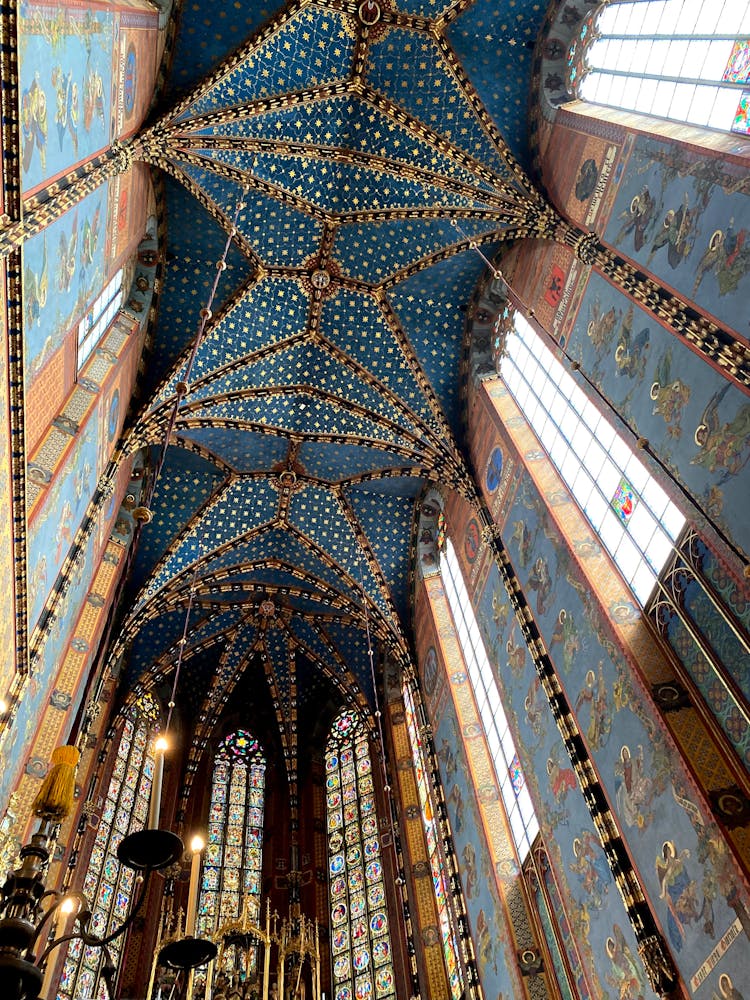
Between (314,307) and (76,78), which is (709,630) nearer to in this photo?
(76,78)

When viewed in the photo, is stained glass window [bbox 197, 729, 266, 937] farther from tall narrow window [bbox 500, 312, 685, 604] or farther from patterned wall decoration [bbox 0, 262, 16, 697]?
tall narrow window [bbox 500, 312, 685, 604]

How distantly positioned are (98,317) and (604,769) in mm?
9480

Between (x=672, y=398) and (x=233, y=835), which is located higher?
(x=233, y=835)

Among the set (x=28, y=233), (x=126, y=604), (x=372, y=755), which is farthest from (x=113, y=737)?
(x=28, y=233)

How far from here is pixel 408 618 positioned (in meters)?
17.8

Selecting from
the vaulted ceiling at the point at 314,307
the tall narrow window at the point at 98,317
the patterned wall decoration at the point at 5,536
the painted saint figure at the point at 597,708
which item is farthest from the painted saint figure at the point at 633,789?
the tall narrow window at the point at 98,317

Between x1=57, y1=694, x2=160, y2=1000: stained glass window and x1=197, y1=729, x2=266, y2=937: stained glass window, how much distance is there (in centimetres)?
156

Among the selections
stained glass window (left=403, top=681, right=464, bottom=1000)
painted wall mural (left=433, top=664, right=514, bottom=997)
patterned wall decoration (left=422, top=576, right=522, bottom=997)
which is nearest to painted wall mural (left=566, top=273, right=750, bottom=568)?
patterned wall decoration (left=422, top=576, right=522, bottom=997)

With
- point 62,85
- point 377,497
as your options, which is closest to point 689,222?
point 62,85

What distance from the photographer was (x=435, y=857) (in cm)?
1458

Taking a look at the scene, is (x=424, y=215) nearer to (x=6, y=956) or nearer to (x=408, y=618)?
(x=408, y=618)

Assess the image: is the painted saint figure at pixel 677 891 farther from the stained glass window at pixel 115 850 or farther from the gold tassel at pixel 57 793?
the stained glass window at pixel 115 850

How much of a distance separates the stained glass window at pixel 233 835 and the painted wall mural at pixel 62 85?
40.8ft

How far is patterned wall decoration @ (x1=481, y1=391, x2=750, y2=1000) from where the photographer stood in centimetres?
709
